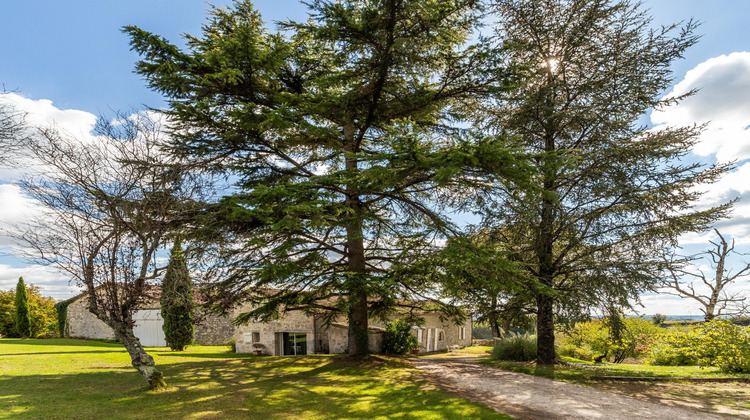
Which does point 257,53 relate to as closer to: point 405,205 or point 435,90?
point 435,90

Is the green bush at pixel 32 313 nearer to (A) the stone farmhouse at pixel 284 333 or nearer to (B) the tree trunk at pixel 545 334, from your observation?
(A) the stone farmhouse at pixel 284 333

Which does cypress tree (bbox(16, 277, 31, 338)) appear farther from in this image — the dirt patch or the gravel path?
the dirt patch

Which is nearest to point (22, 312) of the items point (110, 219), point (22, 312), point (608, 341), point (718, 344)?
point (22, 312)

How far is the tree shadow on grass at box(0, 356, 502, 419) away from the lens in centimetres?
755

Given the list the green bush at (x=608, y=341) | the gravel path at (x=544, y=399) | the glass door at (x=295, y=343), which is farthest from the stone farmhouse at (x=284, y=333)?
the green bush at (x=608, y=341)

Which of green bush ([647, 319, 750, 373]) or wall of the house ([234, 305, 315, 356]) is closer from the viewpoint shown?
green bush ([647, 319, 750, 373])

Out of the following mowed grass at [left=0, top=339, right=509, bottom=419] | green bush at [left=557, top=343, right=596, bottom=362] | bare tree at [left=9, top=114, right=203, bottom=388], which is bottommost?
green bush at [left=557, top=343, right=596, bottom=362]

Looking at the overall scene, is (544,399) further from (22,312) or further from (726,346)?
(22,312)

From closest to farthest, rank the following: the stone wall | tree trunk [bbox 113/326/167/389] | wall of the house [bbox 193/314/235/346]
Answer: tree trunk [bbox 113/326/167/389]
wall of the house [bbox 193/314/235/346]
the stone wall

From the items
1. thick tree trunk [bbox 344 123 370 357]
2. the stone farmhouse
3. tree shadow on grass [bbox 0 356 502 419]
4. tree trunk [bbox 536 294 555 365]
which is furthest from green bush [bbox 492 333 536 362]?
thick tree trunk [bbox 344 123 370 357]

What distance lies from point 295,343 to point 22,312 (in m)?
20.4

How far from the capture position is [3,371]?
11.2 meters

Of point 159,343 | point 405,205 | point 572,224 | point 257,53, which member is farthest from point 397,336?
point 159,343

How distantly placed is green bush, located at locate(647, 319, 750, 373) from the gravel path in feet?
19.3
